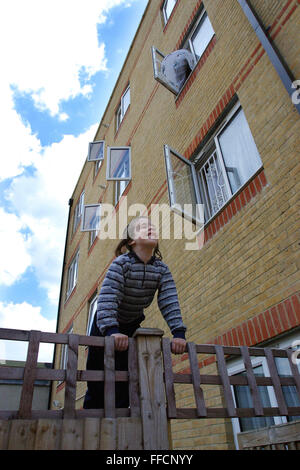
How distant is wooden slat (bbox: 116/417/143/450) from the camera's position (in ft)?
5.16

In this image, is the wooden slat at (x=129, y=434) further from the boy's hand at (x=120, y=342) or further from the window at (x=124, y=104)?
the window at (x=124, y=104)

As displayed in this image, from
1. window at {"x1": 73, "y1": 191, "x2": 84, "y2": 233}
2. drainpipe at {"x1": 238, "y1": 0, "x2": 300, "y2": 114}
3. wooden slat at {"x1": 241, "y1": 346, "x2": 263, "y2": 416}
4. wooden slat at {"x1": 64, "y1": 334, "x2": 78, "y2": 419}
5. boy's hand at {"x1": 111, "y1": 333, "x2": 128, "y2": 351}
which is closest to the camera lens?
wooden slat at {"x1": 64, "y1": 334, "x2": 78, "y2": 419}

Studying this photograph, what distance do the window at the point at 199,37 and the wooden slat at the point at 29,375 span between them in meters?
5.97

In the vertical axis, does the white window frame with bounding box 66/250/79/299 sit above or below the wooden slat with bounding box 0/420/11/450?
above

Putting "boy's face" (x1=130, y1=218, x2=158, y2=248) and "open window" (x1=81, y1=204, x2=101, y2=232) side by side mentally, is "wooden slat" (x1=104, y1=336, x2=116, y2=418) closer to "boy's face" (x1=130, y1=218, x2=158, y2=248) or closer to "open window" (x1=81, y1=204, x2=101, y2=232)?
"boy's face" (x1=130, y1=218, x2=158, y2=248)

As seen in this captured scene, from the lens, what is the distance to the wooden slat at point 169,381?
A: 5.77ft

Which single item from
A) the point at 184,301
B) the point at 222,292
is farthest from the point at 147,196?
the point at 222,292

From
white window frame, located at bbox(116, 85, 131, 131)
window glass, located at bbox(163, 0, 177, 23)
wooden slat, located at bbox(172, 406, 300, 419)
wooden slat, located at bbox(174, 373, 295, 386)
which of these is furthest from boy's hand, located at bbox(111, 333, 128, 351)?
white window frame, located at bbox(116, 85, 131, 131)

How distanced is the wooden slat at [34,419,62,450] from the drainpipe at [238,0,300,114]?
10.8ft

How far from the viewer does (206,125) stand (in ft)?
16.3

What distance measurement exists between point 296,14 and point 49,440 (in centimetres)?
447

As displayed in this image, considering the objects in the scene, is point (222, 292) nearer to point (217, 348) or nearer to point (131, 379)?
point (217, 348)

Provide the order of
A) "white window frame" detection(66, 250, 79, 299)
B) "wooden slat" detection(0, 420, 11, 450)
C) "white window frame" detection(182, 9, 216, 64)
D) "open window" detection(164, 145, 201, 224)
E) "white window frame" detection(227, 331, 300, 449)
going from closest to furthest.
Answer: "wooden slat" detection(0, 420, 11, 450), "white window frame" detection(227, 331, 300, 449), "open window" detection(164, 145, 201, 224), "white window frame" detection(182, 9, 216, 64), "white window frame" detection(66, 250, 79, 299)

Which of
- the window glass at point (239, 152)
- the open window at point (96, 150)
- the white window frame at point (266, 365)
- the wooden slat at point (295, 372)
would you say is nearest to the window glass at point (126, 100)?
the open window at point (96, 150)
